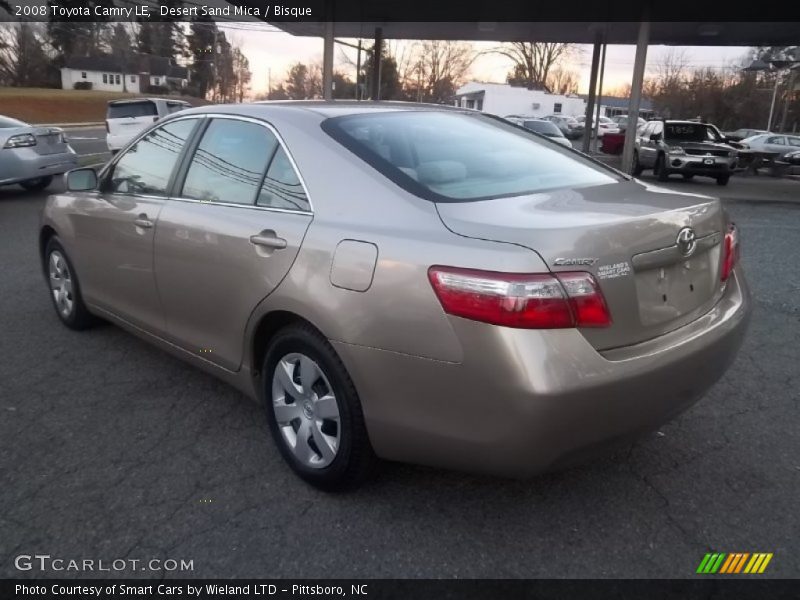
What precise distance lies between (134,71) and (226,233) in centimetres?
8942

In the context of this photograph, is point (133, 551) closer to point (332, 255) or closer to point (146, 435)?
point (146, 435)

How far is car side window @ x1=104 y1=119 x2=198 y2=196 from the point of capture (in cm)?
382

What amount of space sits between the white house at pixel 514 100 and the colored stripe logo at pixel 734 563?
59.7 metres

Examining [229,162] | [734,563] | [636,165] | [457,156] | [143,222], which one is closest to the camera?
[734,563]

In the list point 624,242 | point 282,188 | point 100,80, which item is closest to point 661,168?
point 282,188

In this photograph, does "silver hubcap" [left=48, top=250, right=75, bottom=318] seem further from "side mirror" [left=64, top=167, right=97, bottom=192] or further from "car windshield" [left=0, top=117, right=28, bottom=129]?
"car windshield" [left=0, top=117, right=28, bottom=129]

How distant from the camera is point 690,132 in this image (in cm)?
1847

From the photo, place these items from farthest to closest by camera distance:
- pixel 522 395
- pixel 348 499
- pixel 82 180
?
pixel 82 180
pixel 348 499
pixel 522 395

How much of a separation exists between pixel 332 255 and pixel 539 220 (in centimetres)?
79

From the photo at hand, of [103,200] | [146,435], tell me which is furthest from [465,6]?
[146,435]

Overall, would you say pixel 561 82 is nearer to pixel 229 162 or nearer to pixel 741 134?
pixel 741 134

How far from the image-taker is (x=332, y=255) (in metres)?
2.66

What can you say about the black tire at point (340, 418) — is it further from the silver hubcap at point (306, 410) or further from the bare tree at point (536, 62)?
the bare tree at point (536, 62)

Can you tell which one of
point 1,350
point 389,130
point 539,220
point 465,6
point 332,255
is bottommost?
point 1,350
